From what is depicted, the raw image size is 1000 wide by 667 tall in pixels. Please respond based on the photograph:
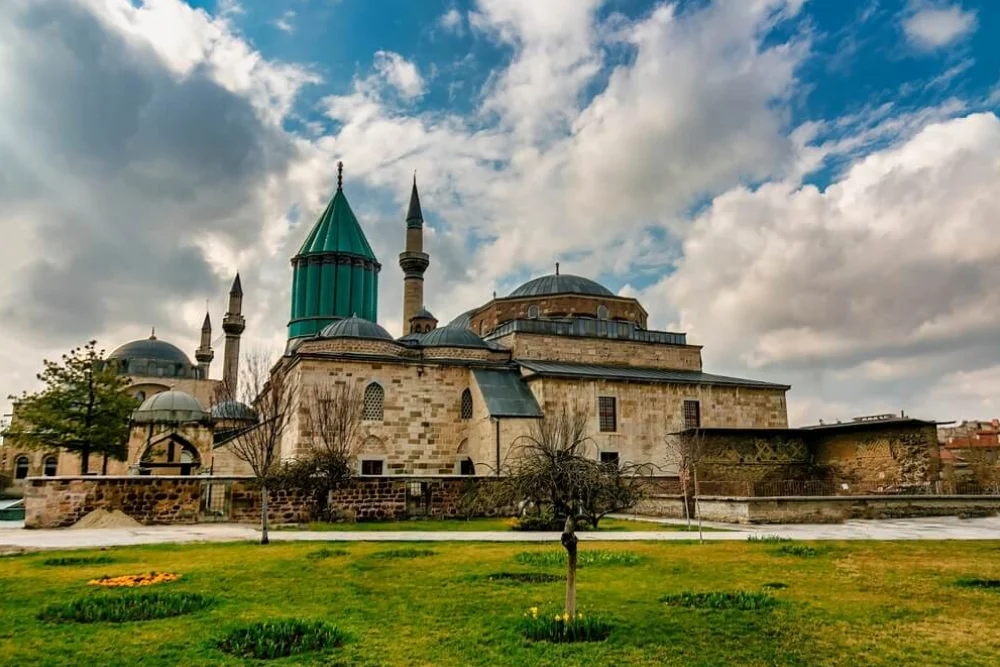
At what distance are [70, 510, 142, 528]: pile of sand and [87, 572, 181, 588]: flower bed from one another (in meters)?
8.69

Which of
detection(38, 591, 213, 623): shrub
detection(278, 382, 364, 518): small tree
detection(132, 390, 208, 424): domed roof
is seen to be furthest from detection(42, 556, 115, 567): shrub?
detection(132, 390, 208, 424): domed roof

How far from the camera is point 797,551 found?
1102cm

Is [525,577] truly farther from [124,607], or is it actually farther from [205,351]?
[205,351]

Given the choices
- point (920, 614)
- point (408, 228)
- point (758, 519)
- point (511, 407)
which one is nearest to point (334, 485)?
point (511, 407)

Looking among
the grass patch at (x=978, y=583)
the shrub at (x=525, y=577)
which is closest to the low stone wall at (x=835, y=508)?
the grass patch at (x=978, y=583)

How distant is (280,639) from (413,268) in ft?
105

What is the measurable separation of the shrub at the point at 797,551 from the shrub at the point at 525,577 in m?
4.13

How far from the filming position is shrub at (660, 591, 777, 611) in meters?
6.97

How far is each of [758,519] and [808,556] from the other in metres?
7.25

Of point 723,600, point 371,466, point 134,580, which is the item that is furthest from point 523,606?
point 371,466

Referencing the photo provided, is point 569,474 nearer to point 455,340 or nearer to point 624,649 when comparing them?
point 624,649

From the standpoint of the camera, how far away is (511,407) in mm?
25625

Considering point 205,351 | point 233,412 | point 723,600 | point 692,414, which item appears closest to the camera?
point 723,600

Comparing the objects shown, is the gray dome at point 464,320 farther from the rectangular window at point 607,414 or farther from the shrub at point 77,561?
the shrub at point 77,561
